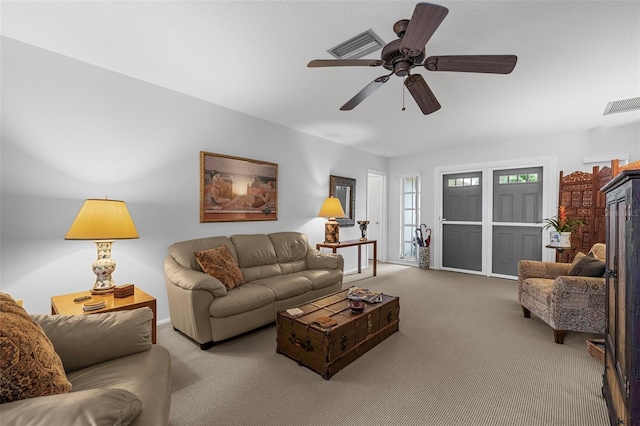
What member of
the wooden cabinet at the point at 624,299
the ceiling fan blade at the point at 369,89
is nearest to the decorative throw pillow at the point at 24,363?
the wooden cabinet at the point at 624,299

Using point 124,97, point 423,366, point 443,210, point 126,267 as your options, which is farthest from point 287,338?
point 443,210

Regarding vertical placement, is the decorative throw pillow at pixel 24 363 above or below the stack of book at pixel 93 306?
above

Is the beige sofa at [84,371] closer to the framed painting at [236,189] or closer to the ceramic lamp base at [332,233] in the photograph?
the framed painting at [236,189]

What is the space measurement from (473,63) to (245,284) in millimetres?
2739

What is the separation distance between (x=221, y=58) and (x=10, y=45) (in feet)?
5.21

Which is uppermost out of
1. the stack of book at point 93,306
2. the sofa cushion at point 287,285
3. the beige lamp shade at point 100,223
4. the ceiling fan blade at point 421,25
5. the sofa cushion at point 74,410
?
the ceiling fan blade at point 421,25

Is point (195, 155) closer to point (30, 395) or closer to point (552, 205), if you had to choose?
point (30, 395)

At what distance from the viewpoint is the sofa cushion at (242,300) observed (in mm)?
2475

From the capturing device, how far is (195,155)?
333 centimetres

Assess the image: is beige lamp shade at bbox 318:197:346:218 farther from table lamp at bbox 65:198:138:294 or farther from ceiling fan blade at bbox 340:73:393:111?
table lamp at bbox 65:198:138:294

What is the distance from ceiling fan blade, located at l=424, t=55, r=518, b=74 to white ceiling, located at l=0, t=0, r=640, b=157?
1.11ft

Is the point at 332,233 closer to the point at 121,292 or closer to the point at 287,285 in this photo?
the point at 287,285

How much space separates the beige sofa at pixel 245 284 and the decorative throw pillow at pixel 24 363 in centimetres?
138

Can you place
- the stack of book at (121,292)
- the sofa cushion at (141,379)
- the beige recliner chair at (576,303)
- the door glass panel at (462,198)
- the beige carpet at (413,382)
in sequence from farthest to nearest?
1. the door glass panel at (462,198)
2. the beige recliner chair at (576,303)
3. the stack of book at (121,292)
4. the beige carpet at (413,382)
5. the sofa cushion at (141,379)
